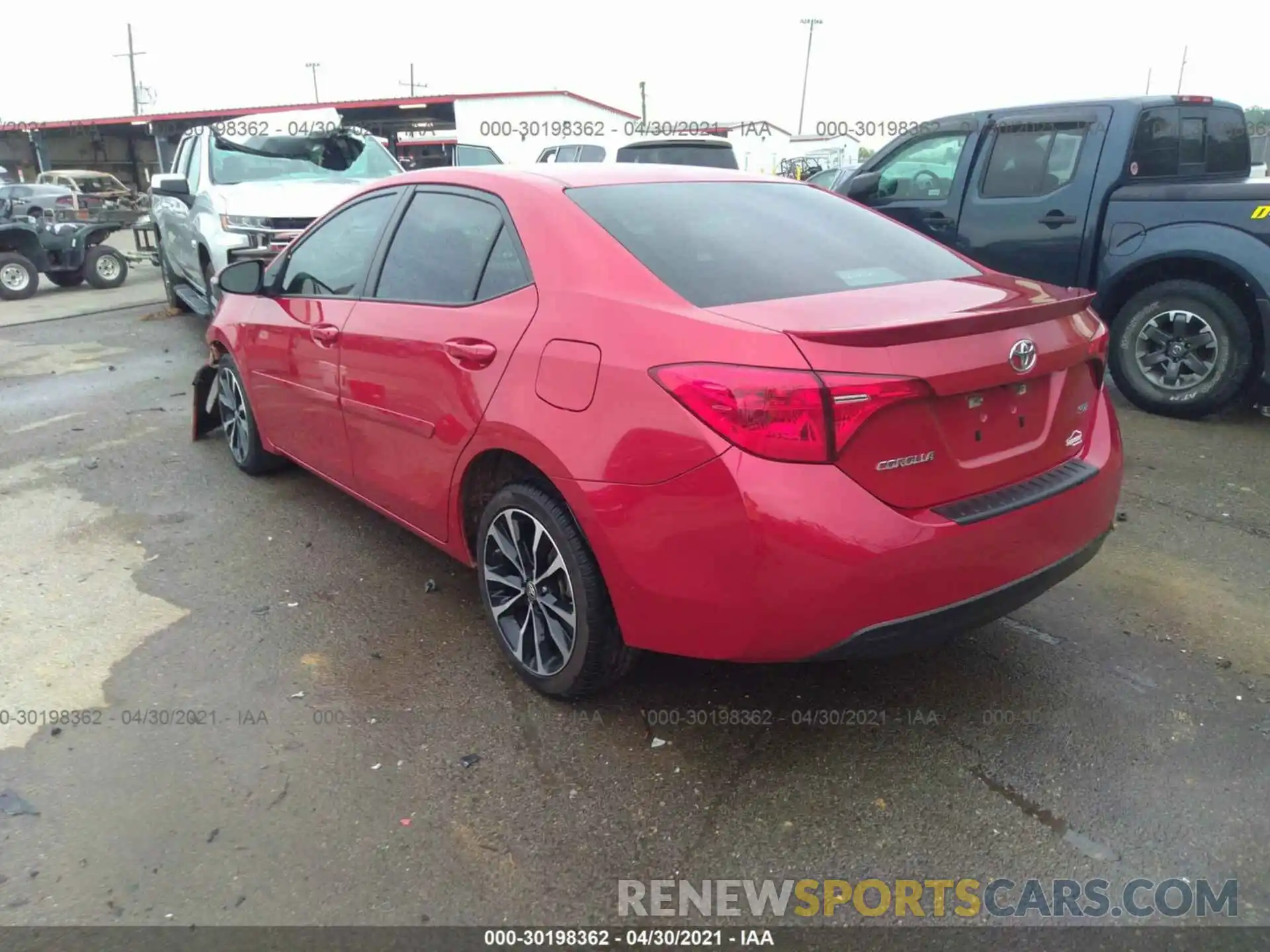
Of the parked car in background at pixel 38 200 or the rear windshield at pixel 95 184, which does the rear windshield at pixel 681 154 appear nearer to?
the parked car in background at pixel 38 200

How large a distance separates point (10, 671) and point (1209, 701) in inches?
160

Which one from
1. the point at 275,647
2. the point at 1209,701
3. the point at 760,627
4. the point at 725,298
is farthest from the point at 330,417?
the point at 1209,701

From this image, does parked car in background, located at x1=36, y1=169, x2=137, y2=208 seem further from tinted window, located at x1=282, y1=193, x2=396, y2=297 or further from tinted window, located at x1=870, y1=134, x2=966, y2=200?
tinted window, located at x1=282, y1=193, x2=396, y2=297

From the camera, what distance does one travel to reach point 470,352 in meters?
2.96

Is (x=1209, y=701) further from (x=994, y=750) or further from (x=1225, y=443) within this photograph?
(x=1225, y=443)

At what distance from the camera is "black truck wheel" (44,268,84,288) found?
543 inches

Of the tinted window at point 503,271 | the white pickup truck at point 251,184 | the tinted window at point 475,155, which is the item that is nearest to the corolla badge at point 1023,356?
the tinted window at point 503,271

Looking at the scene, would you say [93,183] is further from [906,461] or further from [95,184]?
[906,461]

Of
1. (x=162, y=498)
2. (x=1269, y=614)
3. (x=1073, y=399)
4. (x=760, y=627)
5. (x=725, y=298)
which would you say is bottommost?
(x=162, y=498)

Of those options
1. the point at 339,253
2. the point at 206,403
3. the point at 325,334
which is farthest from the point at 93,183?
the point at 325,334

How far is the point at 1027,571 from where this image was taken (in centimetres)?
255
